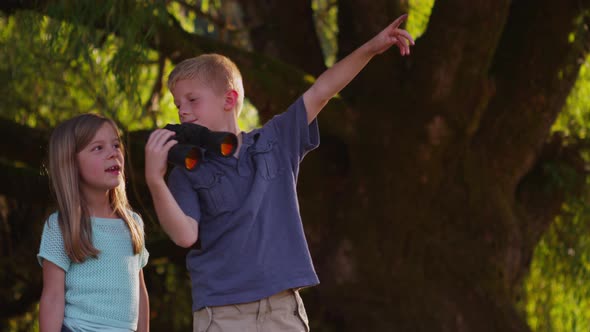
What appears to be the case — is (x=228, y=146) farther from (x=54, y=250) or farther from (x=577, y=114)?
(x=577, y=114)

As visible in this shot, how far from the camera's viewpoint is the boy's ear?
3.21m

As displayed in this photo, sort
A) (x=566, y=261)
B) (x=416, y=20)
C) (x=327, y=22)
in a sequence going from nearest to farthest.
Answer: (x=416, y=20) → (x=566, y=261) → (x=327, y=22)

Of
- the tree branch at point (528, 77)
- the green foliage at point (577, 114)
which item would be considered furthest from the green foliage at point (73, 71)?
the green foliage at point (577, 114)

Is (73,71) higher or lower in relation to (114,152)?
higher

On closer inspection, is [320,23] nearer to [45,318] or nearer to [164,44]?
[164,44]

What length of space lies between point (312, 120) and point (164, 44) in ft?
6.50

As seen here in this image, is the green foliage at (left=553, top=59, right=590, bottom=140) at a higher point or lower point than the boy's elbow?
higher

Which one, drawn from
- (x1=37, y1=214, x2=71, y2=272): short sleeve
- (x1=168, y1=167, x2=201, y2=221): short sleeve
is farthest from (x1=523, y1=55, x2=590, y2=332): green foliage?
(x1=37, y1=214, x2=71, y2=272): short sleeve

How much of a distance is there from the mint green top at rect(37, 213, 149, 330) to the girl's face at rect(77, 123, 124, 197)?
0.36 ft

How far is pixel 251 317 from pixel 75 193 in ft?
2.17

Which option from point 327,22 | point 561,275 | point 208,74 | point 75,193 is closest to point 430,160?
point 561,275

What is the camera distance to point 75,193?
3.14 m

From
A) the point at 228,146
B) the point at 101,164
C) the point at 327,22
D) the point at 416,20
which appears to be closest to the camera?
the point at 228,146

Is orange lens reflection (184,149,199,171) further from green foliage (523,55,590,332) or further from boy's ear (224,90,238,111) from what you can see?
green foliage (523,55,590,332)
